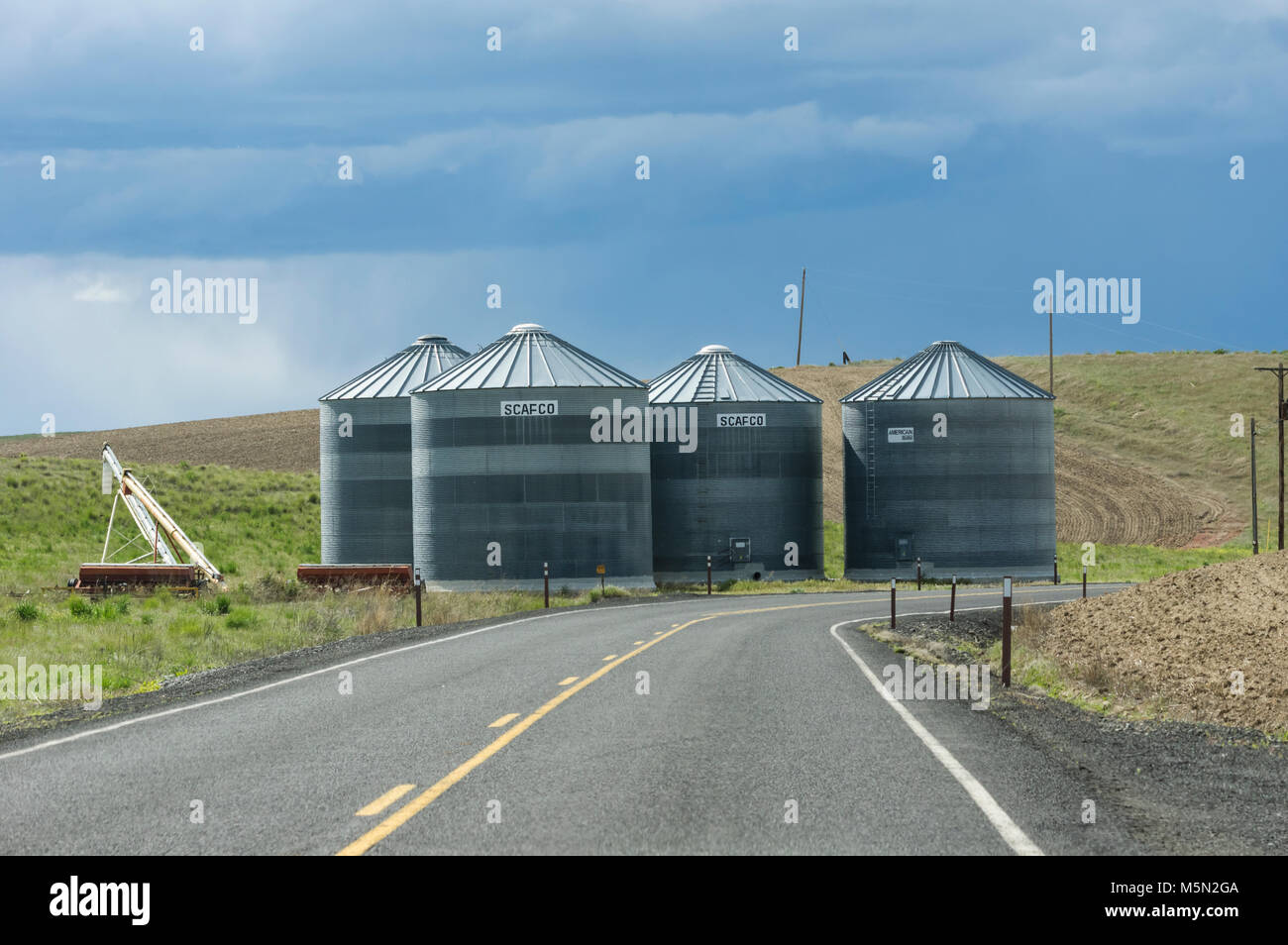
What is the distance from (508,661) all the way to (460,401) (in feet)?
83.6

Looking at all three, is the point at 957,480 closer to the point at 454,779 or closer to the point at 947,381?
the point at 947,381

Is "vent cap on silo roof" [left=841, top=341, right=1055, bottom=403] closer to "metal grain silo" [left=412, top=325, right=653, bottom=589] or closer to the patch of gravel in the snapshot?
"metal grain silo" [left=412, top=325, right=653, bottom=589]

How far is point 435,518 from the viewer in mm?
41062

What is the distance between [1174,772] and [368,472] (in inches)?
1570

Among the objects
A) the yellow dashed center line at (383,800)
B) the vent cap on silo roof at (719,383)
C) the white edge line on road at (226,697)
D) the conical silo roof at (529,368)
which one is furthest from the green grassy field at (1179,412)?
the yellow dashed center line at (383,800)

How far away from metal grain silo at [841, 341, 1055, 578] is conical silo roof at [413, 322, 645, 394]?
1081 cm

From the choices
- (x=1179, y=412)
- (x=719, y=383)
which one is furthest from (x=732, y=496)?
(x=1179, y=412)

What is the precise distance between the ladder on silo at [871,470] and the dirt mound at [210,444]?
2598 inches

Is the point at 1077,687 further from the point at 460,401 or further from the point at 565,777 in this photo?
the point at 460,401

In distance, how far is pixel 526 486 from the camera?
4003 centimetres

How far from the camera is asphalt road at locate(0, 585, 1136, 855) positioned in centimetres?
658

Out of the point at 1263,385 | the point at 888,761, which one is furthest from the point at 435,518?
the point at 1263,385
